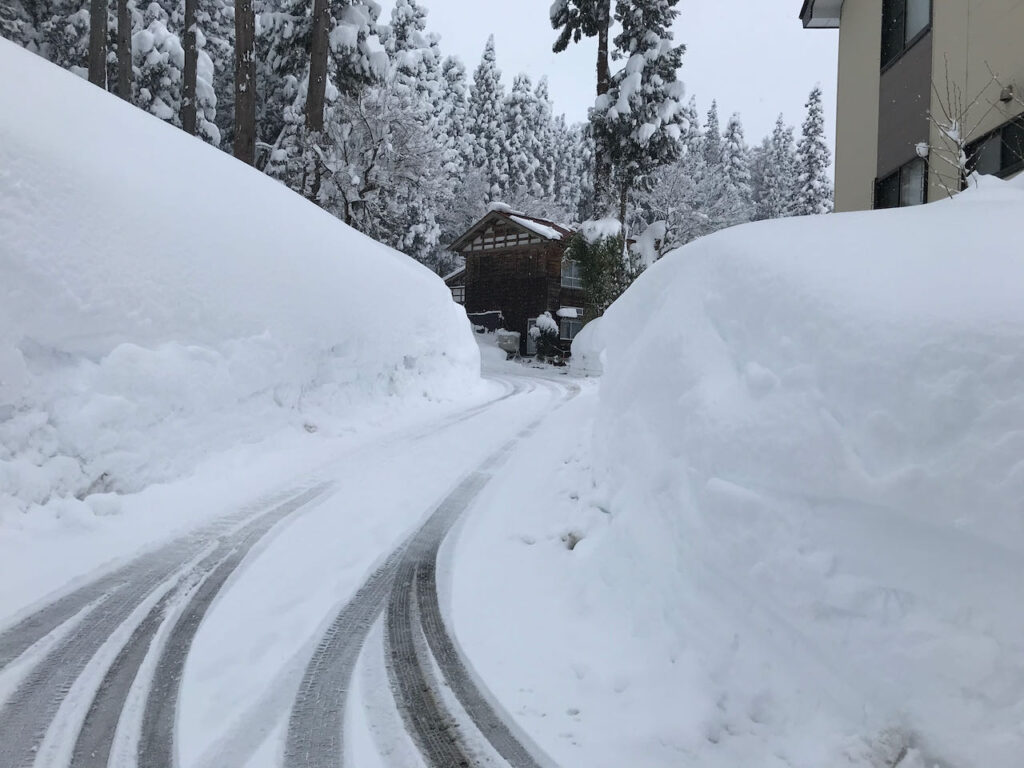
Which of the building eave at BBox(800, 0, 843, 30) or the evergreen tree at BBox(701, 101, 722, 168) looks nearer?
the building eave at BBox(800, 0, 843, 30)

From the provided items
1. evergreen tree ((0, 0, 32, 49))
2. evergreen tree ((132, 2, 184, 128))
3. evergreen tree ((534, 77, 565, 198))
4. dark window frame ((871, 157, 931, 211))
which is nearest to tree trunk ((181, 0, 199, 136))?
evergreen tree ((132, 2, 184, 128))

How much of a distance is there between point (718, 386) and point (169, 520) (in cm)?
448

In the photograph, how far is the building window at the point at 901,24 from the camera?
9.44 m

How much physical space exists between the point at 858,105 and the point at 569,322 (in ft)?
65.6

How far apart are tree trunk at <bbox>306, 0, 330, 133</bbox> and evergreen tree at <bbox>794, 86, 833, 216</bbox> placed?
109ft

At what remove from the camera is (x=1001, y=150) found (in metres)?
7.90

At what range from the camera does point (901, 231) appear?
3.73m

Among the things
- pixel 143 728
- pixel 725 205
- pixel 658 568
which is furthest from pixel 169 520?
pixel 725 205

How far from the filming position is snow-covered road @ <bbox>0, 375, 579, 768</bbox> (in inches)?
94.8

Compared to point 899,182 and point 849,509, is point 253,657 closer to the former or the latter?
point 849,509

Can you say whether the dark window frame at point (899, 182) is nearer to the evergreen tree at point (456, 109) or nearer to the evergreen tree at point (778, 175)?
the evergreen tree at point (456, 109)

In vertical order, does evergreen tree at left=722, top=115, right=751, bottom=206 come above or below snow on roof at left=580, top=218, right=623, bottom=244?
above

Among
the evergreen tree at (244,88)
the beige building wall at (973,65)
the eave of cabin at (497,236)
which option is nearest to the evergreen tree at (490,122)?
the eave of cabin at (497,236)

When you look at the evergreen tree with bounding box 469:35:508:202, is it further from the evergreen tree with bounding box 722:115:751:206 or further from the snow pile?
the snow pile
